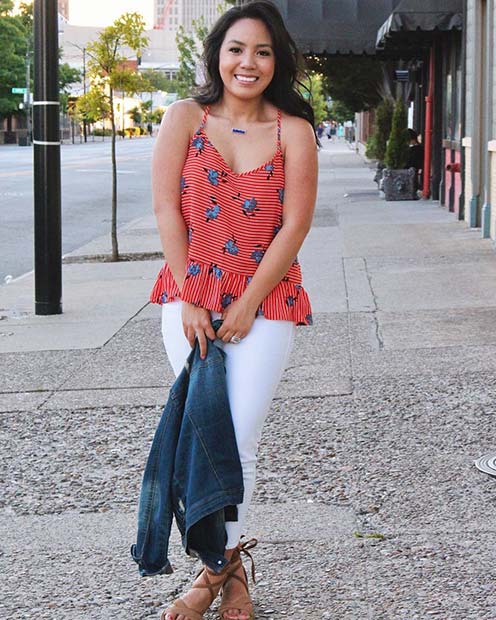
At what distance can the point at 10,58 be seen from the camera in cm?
9500

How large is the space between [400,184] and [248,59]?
20.3m

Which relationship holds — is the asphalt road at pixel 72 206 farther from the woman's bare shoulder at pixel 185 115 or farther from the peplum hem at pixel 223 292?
the peplum hem at pixel 223 292

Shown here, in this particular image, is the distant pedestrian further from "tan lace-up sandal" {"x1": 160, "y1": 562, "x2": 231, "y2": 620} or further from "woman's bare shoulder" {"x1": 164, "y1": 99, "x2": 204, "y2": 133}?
"tan lace-up sandal" {"x1": 160, "y1": 562, "x2": 231, "y2": 620}

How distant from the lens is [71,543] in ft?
15.4

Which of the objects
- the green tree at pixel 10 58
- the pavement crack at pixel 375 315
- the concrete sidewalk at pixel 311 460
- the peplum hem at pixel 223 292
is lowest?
the concrete sidewalk at pixel 311 460

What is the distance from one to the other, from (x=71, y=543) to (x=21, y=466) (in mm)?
1229

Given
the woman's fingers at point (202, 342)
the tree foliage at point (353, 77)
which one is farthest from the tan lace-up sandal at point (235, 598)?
the tree foliage at point (353, 77)

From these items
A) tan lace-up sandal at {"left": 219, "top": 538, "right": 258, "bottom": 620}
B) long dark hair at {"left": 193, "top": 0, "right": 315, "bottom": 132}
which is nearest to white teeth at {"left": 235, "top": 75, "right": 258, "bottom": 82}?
long dark hair at {"left": 193, "top": 0, "right": 315, "bottom": 132}

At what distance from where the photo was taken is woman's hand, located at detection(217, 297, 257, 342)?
3590 mm

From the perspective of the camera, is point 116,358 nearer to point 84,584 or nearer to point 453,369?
point 453,369

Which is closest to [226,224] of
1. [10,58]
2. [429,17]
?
[429,17]

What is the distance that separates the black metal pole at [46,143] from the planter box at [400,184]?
46.2 ft

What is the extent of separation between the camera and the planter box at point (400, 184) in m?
23.7

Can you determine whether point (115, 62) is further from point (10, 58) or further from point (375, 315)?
point (10, 58)
